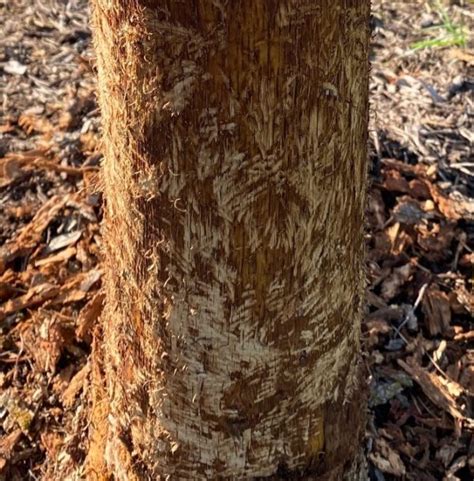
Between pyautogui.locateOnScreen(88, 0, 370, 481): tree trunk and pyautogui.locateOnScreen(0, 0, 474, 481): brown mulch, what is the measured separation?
19.8 inches

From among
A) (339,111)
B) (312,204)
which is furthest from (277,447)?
(339,111)

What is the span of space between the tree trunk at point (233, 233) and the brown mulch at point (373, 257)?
1.65ft

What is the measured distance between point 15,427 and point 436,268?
1.38 metres

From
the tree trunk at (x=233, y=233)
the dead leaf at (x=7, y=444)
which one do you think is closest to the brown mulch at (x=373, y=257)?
the dead leaf at (x=7, y=444)

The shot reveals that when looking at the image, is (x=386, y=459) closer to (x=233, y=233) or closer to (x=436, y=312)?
(x=436, y=312)

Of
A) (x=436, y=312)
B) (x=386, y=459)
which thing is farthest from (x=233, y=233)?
(x=436, y=312)

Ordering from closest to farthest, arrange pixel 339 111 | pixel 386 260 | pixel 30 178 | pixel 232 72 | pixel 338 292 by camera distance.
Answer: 1. pixel 232 72
2. pixel 339 111
3. pixel 338 292
4. pixel 386 260
5. pixel 30 178

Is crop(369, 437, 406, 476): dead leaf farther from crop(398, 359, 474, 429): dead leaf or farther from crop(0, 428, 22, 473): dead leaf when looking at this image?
crop(0, 428, 22, 473): dead leaf

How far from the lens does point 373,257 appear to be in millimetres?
2688

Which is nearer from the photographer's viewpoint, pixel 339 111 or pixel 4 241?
pixel 339 111

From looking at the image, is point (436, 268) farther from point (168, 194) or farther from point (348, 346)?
point (168, 194)

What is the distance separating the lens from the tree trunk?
131 centimetres

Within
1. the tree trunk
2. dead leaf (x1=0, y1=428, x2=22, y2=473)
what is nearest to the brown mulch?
dead leaf (x1=0, y1=428, x2=22, y2=473)

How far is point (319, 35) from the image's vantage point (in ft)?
4.34
